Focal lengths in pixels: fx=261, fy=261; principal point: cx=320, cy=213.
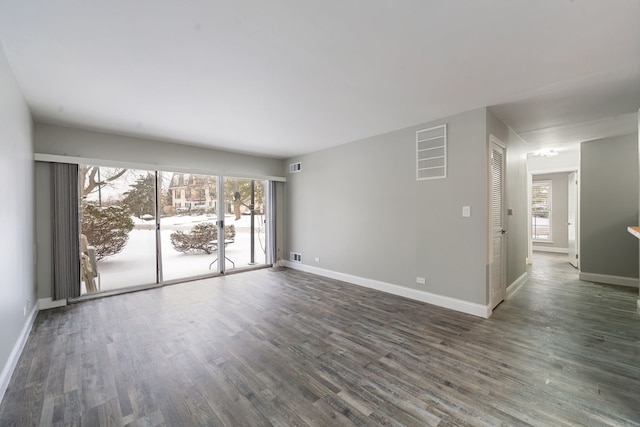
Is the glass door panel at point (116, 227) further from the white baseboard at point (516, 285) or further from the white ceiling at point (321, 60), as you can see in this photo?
the white baseboard at point (516, 285)

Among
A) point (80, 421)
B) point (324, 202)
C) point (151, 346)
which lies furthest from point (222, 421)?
point (324, 202)

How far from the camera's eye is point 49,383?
206 cm

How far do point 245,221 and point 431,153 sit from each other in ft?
13.6

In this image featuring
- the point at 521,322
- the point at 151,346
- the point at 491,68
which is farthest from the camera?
the point at 521,322

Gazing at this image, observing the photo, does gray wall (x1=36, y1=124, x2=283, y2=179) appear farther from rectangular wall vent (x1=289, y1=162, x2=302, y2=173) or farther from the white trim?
rectangular wall vent (x1=289, y1=162, x2=302, y2=173)

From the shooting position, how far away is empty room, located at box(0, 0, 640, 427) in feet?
5.88

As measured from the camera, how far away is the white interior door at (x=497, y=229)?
3435 millimetres

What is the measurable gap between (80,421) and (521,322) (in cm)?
418

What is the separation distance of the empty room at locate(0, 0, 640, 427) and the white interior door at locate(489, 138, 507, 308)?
0.06 metres

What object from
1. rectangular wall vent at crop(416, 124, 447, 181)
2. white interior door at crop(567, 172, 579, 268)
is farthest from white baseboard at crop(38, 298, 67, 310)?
white interior door at crop(567, 172, 579, 268)

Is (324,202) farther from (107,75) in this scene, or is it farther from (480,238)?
(107,75)

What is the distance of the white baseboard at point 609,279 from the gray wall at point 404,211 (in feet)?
3.93

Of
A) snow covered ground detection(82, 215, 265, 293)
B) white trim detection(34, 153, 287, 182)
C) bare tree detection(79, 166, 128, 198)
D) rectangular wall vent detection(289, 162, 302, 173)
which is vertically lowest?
snow covered ground detection(82, 215, 265, 293)

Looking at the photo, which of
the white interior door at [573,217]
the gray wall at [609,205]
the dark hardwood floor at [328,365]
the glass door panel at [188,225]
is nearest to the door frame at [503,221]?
the dark hardwood floor at [328,365]
